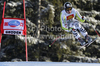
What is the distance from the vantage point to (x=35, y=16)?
11414 millimetres

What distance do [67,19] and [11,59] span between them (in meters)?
4.37

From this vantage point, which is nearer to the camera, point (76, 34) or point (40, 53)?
point (76, 34)

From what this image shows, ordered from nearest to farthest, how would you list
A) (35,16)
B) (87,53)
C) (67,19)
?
(67,19) → (35,16) → (87,53)

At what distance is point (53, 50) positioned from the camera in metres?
11.5

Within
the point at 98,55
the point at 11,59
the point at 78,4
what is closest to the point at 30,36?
the point at 11,59

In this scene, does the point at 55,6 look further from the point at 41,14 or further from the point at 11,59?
the point at 11,59

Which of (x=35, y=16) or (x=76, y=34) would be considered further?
(x=35, y=16)

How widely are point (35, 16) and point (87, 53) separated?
3.89 m

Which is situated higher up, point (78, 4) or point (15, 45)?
point (78, 4)

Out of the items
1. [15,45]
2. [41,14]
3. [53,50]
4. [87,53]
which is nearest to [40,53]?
[53,50]

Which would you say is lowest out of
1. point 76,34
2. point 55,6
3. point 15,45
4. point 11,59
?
point 11,59

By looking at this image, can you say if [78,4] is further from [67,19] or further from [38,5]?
[67,19]

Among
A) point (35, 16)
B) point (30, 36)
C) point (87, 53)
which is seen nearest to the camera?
point (30, 36)

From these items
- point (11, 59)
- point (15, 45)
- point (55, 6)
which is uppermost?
point (55, 6)
